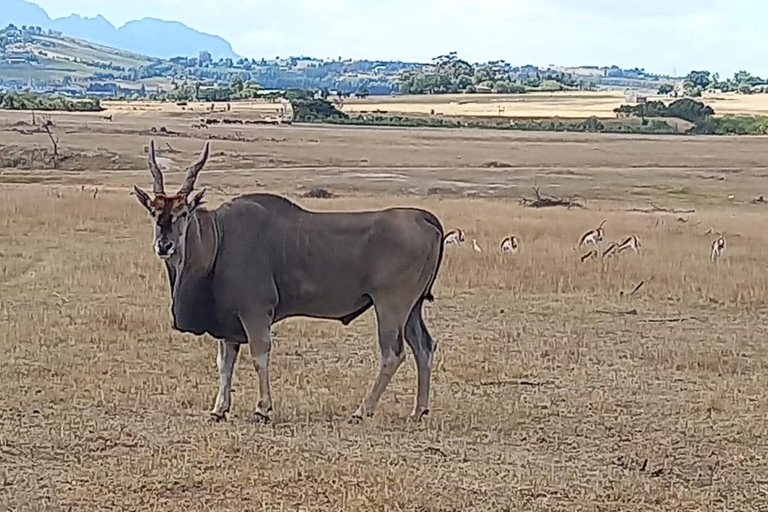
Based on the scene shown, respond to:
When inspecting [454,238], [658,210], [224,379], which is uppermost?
[224,379]

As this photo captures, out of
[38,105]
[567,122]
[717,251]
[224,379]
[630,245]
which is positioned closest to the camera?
[224,379]

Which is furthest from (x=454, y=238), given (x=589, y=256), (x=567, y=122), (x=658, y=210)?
(x=567, y=122)

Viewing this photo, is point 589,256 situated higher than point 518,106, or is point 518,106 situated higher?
point 589,256

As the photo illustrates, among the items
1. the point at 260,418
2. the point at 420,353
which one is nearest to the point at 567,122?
the point at 420,353

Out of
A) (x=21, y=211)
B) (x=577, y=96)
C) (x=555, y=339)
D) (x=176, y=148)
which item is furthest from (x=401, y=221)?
(x=577, y=96)

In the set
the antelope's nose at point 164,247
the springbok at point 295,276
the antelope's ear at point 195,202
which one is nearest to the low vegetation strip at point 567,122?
the springbok at point 295,276

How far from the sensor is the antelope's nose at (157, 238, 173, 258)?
9.98 meters

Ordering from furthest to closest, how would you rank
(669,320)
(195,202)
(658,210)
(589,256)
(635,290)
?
1. (658,210)
2. (589,256)
3. (635,290)
4. (669,320)
5. (195,202)

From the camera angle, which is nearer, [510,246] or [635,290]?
[635,290]

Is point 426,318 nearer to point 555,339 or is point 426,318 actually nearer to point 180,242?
point 555,339

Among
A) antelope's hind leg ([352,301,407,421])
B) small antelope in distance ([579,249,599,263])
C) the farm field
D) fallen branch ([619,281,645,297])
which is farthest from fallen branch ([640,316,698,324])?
the farm field

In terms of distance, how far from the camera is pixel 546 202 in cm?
3678

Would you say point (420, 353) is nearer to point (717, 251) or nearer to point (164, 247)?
point (164, 247)

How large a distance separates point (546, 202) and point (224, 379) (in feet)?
87.0
